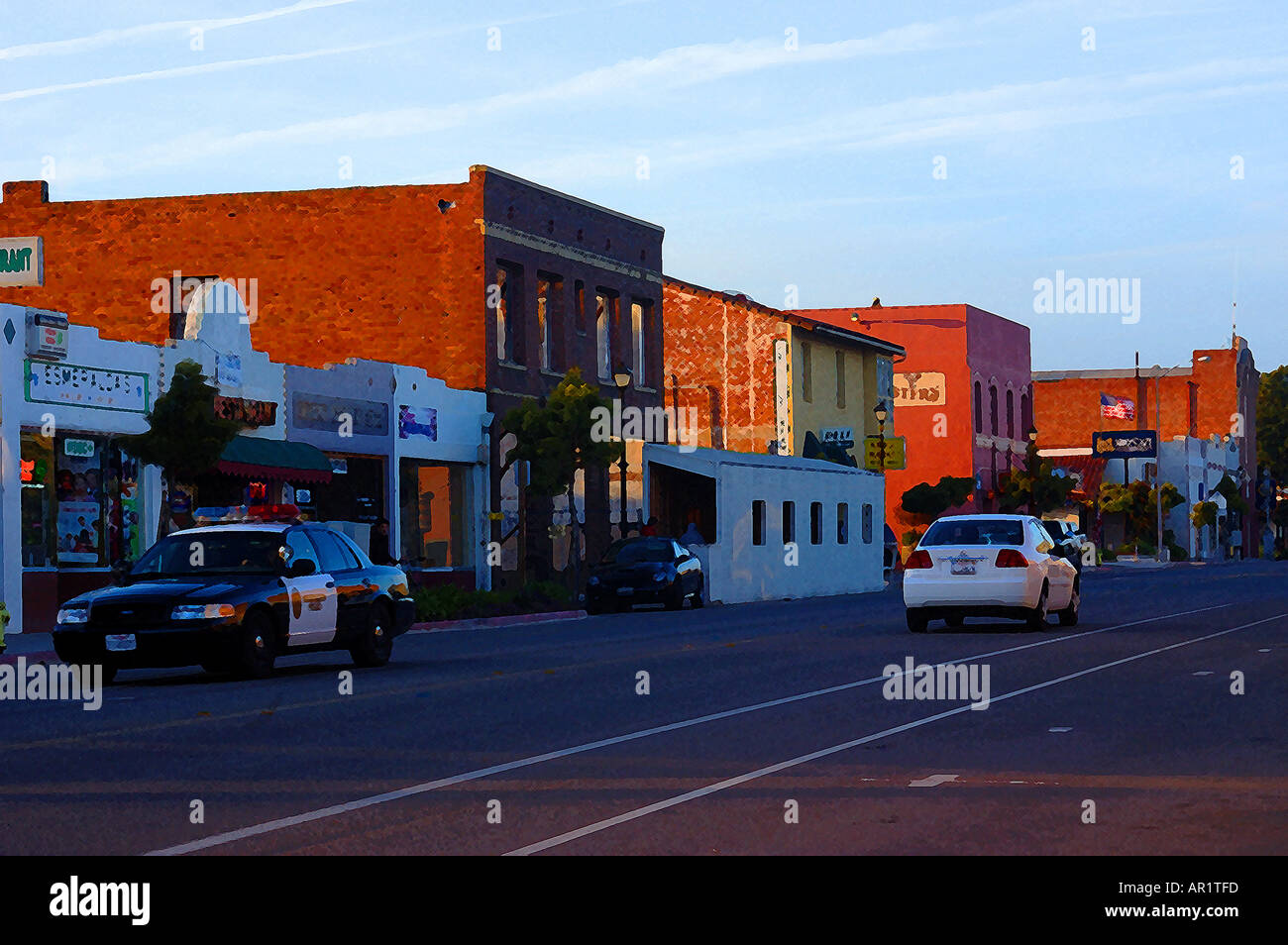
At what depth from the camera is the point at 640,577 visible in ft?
134

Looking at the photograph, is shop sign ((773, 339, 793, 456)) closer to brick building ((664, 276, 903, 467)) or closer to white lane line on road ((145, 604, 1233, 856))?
brick building ((664, 276, 903, 467))

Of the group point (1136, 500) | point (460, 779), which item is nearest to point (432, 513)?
point (460, 779)

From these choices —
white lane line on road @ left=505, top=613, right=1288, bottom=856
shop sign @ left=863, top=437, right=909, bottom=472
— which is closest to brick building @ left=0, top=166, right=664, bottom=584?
shop sign @ left=863, top=437, right=909, bottom=472

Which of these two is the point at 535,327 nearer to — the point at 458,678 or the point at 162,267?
the point at 162,267

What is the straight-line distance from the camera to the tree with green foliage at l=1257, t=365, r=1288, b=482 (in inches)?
5497

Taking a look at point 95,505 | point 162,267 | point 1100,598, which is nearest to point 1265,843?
point 95,505

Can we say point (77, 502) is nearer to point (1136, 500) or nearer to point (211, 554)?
point (211, 554)

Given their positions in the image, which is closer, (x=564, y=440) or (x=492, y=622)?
(x=492, y=622)

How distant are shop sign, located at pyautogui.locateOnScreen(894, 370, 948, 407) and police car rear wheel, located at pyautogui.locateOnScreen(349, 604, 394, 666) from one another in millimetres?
61338

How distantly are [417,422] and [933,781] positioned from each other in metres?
32.6

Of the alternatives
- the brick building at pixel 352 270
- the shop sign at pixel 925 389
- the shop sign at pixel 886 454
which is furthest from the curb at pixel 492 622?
the shop sign at pixel 925 389

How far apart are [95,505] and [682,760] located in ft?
72.8

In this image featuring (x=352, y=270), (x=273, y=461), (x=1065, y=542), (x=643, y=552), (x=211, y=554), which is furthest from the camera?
(x=352, y=270)

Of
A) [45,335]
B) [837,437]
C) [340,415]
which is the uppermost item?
[837,437]
